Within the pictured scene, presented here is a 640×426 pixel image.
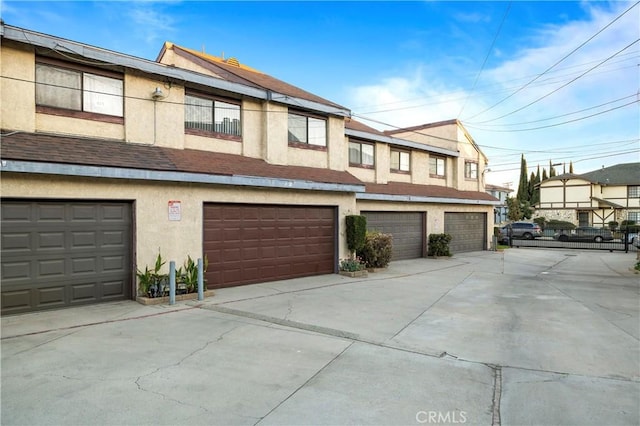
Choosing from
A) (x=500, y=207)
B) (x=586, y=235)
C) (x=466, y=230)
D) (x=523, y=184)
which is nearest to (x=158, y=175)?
(x=466, y=230)

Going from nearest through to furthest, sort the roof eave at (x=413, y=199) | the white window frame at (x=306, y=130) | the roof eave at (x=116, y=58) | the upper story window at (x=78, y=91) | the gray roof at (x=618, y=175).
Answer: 1. the roof eave at (x=116, y=58)
2. the upper story window at (x=78, y=91)
3. the white window frame at (x=306, y=130)
4. the roof eave at (x=413, y=199)
5. the gray roof at (x=618, y=175)

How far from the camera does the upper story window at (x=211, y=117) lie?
11463mm

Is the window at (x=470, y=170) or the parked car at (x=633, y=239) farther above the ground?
the window at (x=470, y=170)

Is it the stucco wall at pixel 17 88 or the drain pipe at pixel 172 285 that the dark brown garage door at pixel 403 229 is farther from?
the stucco wall at pixel 17 88

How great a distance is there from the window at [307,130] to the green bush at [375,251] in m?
4.10

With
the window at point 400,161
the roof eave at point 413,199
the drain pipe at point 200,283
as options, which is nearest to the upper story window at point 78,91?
the drain pipe at point 200,283

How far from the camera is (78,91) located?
9328 mm

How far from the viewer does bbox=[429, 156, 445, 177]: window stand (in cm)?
2300

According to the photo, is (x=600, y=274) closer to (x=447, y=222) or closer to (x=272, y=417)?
(x=447, y=222)

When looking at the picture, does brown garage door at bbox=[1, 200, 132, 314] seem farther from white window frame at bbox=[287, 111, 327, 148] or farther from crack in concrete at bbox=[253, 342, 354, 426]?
white window frame at bbox=[287, 111, 327, 148]

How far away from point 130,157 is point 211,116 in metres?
3.33

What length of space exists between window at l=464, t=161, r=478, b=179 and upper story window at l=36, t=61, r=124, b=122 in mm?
21166

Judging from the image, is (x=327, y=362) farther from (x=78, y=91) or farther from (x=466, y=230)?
(x=466, y=230)

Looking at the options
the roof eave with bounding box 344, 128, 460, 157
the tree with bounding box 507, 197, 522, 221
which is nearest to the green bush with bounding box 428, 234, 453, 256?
the roof eave with bounding box 344, 128, 460, 157
